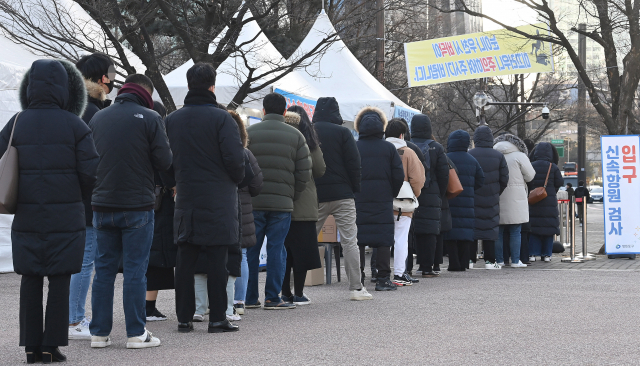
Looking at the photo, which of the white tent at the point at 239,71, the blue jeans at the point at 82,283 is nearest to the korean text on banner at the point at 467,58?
the white tent at the point at 239,71

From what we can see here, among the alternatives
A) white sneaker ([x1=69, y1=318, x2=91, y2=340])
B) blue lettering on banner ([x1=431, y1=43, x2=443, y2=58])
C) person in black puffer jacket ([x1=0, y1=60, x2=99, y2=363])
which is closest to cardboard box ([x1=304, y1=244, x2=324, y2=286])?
white sneaker ([x1=69, y1=318, x2=91, y2=340])

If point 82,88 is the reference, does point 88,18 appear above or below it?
above

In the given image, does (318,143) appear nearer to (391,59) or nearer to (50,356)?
(50,356)

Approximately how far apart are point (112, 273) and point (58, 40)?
760cm

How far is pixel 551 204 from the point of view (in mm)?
12961

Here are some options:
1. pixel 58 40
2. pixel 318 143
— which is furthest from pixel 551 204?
pixel 58 40

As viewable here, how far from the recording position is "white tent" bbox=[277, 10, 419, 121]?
45.6 ft

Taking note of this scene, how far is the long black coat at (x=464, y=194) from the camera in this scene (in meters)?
11.2

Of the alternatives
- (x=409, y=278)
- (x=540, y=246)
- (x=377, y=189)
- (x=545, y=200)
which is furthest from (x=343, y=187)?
(x=540, y=246)

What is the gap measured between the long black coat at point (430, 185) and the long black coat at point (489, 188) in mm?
1342

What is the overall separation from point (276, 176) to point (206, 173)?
1.35 m

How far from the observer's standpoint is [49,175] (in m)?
4.79

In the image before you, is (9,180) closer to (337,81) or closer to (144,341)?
(144,341)

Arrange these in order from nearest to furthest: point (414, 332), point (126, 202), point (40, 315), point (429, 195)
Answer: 1. point (40, 315)
2. point (126, 202)
3. point (414, 332)
4. point (429, 195)
